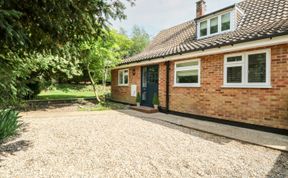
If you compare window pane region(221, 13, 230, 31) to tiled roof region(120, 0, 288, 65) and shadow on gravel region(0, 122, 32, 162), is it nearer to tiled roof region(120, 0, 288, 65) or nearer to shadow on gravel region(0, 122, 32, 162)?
tiled roof region(120, 0, 288, 65)

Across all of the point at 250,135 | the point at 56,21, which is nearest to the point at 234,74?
the point at 250,135

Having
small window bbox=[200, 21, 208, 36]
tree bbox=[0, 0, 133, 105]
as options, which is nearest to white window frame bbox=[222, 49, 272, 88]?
small window bbox=[200, 21, 208, 36]

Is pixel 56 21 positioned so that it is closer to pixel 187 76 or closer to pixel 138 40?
pixel 187 76

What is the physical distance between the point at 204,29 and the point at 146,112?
5436 mm

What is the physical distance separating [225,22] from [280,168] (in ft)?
24.7

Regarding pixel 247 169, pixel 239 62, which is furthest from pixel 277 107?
pixel 247 169

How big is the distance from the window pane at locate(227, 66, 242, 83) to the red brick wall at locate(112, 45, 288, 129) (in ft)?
0.85

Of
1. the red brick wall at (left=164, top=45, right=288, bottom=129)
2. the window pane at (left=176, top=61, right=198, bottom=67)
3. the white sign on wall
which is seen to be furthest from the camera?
the white sign on wall

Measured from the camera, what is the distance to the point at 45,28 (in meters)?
4.09

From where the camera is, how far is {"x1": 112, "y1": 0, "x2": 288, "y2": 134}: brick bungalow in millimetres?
5832

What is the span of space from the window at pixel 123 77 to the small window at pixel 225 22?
6.83 metres

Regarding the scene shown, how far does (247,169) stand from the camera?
3.48 meters

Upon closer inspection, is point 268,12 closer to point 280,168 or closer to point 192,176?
point 280,168

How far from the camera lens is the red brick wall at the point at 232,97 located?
5.72 meters
